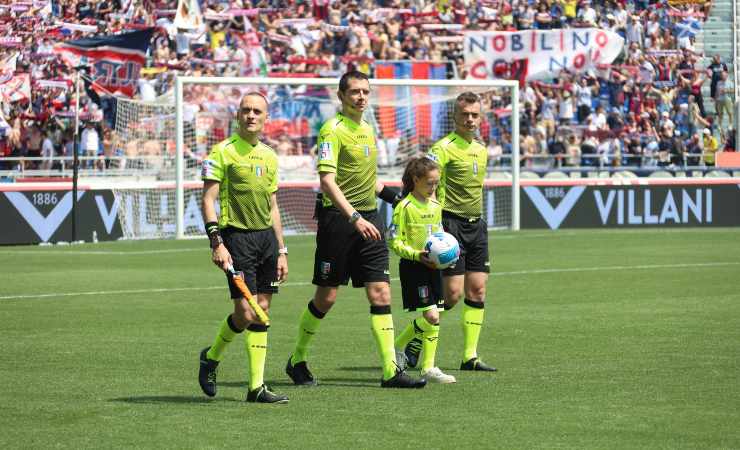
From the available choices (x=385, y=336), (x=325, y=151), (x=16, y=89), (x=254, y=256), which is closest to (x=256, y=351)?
(x=254, y=256)

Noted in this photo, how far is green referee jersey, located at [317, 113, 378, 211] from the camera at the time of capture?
989cm

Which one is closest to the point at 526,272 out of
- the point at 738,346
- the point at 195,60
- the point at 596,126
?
the point at 738,346

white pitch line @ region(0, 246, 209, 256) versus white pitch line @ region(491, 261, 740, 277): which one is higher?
white pitch line @ region(491, 261, 740, 277)

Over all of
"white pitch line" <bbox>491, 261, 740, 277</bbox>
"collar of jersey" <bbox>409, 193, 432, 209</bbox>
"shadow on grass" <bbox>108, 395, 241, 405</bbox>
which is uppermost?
"collar of jersey" <bbox>409, 193, 432, 209</bbox>

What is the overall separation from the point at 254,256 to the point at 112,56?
76.7 ft

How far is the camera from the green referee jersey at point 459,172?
11.0 meters

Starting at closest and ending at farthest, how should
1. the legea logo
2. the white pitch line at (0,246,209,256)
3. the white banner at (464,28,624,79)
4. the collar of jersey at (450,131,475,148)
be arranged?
the collar of jersey at (450,131,475,148) < the white pitch line at (0,246,209,256) < the legea logo < the white banner at (464,28,624,79)

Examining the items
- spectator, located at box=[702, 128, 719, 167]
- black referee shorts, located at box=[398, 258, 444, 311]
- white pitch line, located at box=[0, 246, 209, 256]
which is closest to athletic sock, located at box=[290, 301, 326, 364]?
black referee shorts, located at box=[398, 258, 444, 311]

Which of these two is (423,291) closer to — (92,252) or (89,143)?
(92,252)

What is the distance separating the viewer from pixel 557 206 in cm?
3044

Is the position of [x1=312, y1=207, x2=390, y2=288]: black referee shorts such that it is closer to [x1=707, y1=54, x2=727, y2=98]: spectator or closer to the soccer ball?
the soccer ball

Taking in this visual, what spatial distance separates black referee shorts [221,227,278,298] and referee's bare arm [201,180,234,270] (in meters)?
0.12

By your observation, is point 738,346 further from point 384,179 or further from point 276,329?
point 384,179

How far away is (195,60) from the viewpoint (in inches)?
1396
